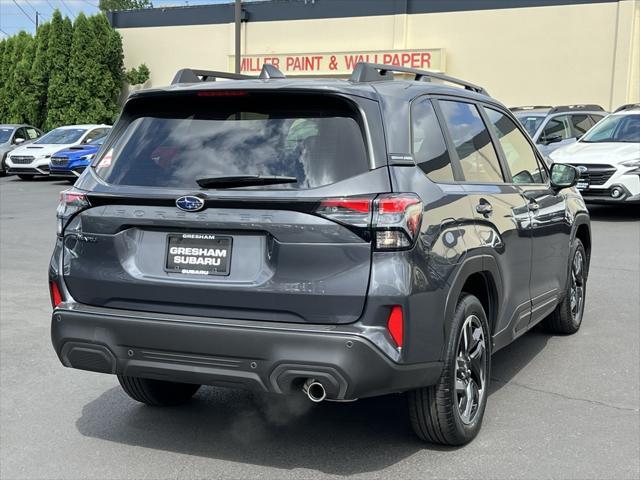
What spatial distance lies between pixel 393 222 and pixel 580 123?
15497 millimetres

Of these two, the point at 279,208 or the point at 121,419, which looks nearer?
the point at 279,208

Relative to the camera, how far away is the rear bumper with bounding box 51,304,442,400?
3668 millimetres

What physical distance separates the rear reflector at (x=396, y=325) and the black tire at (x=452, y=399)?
438mm

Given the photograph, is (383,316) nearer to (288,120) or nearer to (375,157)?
(375,157)

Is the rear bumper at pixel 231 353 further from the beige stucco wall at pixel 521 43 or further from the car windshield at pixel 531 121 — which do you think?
the beige stucco wall at pixel 521 43

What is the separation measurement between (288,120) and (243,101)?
0.27 meters

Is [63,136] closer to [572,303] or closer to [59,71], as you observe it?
[59,71]

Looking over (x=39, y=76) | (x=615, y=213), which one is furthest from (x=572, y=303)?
(x=39, y=76)

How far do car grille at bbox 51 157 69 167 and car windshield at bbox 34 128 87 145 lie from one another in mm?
1414

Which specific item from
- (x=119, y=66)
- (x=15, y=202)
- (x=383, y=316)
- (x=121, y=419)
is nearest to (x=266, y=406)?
(x=121, y=419)

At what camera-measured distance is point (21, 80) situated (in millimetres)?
35812

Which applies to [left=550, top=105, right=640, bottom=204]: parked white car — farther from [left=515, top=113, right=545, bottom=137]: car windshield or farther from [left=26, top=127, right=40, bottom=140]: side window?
[left=26, top=127, right=40, bottom=140]: side window

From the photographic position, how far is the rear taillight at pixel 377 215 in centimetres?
370

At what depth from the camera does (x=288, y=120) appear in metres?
3.99
